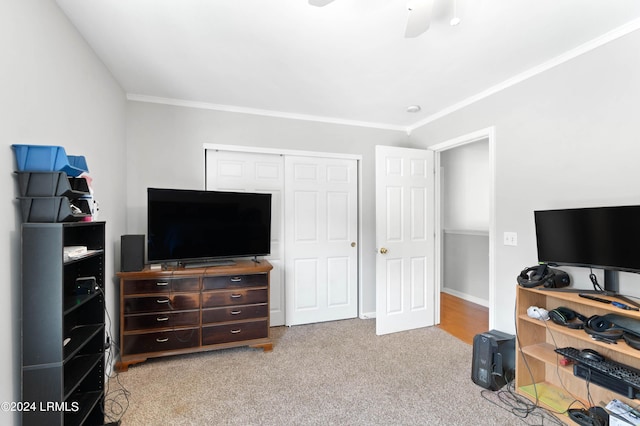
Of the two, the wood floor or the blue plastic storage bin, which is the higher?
the blue plastic storage bin

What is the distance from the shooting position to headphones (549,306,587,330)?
6.35ft

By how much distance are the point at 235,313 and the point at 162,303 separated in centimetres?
64

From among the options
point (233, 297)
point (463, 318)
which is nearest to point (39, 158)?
point (233, 297)

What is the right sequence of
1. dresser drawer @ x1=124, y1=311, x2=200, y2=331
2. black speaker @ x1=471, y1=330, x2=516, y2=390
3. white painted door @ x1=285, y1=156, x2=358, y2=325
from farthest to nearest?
white painted door @ x1=285, y1=156, x2=358, y2=325
dresser drawer @ x1=124, y1=311, x2=200, y2=331
black speaker @ x1=471, y1=330, x2=516, y2=390

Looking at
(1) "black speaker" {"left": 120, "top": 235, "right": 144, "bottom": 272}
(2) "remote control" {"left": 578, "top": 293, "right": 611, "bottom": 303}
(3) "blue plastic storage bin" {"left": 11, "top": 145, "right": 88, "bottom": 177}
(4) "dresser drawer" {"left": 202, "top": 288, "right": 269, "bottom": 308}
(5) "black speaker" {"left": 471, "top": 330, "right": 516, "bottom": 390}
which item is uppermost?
(3) "blue plastic storage bin" {"left": 11, "top": 145, "right": 88, "bottom": 177}

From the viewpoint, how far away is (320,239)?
365 centimetres

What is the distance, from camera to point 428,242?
3568mm

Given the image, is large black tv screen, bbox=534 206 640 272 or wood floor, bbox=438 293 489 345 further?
wood floor, bbox=438 293 489 345

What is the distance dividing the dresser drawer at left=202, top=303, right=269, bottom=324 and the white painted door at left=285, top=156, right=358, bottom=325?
656mm

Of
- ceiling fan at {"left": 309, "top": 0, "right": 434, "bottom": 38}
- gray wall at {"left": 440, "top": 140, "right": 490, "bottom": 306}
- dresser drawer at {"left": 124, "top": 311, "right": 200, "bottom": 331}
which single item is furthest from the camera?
gray wall at {"left": 440, "top": 140, "right": 490, "bottom": 306}

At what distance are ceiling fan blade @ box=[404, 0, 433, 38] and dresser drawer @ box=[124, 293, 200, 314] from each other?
2.63 m

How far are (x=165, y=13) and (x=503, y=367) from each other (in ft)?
11.4

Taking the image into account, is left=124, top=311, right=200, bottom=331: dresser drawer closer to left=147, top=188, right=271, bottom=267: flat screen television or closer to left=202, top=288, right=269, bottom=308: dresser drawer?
left=202, top=288, right=269, bottom=308: dresser drawer

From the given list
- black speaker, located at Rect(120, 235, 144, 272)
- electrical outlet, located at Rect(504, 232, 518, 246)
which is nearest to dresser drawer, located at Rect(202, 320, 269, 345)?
black speaker, located at Rect(120, 235, 144, 272)
